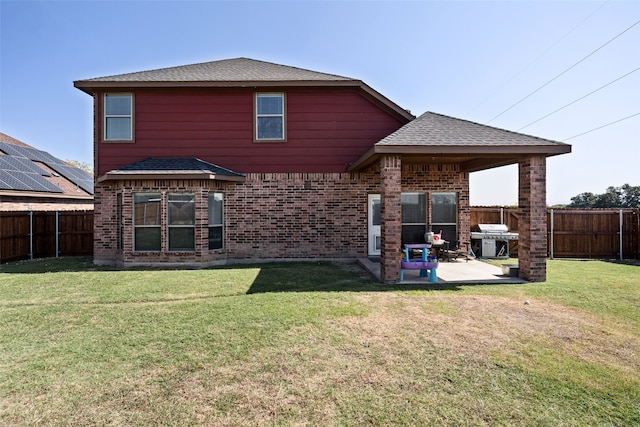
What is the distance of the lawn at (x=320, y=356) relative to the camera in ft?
9.17

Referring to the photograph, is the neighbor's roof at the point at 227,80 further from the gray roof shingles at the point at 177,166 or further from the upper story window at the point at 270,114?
the gray roof shingles at the point at 177,166

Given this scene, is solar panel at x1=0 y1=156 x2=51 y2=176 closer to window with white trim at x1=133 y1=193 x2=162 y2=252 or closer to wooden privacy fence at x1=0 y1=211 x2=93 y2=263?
wooden privacy fence at x1=0 y1=211 x2=93 y2=263

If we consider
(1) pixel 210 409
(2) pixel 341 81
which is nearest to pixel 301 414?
(1) pixel 210 409

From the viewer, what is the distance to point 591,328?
4.65 meters

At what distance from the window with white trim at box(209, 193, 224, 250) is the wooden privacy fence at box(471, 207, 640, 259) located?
35.7 ft

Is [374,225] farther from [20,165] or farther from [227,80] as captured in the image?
[20,165]

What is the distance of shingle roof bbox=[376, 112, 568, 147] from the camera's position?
7.32m

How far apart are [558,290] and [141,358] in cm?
780

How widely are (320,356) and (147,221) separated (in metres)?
8.57

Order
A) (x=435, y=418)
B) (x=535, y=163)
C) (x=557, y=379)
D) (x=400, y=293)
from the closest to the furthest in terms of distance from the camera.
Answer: (x=435, y=418) → (x=557, y=379) → (x=400, y=293) → (x=535, y=163)

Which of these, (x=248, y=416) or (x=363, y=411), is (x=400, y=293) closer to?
(x=363, y=411)

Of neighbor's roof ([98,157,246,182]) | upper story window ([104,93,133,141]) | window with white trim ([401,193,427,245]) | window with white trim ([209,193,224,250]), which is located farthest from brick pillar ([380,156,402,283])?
upper story window ([104,93,133,141])

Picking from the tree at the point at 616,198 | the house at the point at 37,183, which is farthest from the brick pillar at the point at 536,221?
the tree at the point at 616,198

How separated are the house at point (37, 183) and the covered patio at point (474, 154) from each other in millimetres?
15070
